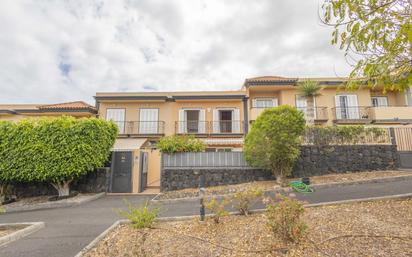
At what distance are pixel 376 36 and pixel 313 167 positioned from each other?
35.4ft

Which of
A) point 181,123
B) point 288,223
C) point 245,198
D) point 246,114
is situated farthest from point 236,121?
point 288,223

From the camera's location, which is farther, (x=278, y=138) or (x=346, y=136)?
(x=346, y=136)

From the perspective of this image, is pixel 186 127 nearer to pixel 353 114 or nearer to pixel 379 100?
pixel 353 114

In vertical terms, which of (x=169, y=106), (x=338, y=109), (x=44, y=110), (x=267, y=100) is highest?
(x=267, y=100)

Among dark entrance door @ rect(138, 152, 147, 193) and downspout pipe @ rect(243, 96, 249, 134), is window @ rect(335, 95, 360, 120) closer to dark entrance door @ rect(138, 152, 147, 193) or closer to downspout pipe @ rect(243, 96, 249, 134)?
downspout pipe @ rect(243, 96, 249, 134)

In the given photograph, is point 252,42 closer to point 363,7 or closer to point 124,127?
point 363,7

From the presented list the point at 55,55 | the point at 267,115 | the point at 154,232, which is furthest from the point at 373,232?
the point at 55,55

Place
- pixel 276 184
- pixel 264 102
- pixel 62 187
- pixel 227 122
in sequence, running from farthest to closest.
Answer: pixel 264 102 → pixel 227 122 → pixel 62 187 → pixel 276 184

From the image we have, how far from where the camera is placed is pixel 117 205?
10414mm

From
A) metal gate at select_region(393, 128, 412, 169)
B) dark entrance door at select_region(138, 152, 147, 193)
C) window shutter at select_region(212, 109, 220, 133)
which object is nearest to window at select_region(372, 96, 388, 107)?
metal gate at select_region(393, 128, 412, 169)

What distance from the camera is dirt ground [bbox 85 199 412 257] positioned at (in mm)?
4242

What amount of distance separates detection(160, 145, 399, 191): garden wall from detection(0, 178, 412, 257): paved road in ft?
9.14

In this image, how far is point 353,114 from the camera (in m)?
22.1

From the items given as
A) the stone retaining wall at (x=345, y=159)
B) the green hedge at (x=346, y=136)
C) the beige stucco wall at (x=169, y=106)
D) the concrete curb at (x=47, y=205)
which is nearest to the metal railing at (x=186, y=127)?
the beige stucco wall at (x=169, y=106)
